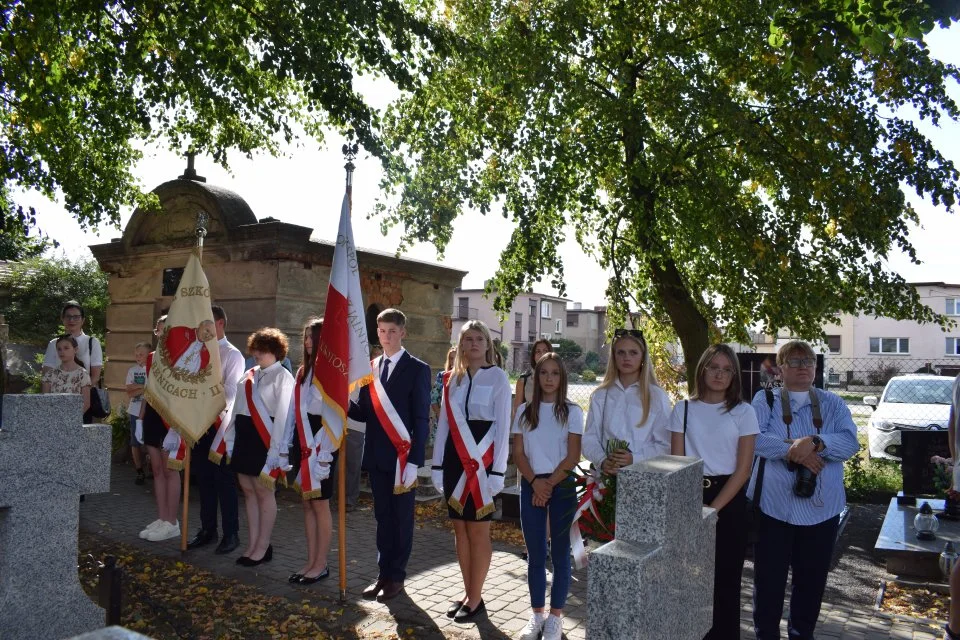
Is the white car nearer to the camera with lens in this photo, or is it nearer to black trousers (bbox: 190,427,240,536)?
the camera with lens

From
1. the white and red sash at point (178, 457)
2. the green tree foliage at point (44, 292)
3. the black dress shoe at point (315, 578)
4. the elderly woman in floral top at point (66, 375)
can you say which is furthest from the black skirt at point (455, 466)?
the green tree foliage at point (44, 292)

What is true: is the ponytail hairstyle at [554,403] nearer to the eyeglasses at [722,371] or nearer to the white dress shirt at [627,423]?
the white dress shirt at [627,423]

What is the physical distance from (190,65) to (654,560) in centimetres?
739

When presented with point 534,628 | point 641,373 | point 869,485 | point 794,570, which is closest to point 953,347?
point 869,485

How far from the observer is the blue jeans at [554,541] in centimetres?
498

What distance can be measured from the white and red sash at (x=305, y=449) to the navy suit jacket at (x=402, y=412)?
0.45 m

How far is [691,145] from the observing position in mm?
10156

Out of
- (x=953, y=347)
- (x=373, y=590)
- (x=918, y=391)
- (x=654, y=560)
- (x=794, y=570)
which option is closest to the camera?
(x=654, y=560)

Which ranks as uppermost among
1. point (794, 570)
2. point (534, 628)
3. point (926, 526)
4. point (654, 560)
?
point (654, 560)

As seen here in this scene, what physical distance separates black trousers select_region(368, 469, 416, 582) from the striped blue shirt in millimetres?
2638

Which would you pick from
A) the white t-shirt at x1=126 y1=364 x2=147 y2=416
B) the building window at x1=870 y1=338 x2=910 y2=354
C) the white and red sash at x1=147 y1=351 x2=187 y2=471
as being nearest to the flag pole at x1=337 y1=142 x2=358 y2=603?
the white and red sash at x1=147 y1=351 x2=187 y2=471

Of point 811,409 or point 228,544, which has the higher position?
point 811,409

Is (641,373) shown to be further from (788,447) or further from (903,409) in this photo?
(903,409)

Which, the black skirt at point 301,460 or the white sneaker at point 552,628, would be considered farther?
the black skirt at point 301,460
